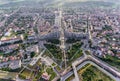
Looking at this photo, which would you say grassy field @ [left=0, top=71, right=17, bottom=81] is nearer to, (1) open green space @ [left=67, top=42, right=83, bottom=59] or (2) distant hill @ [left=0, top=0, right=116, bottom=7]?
(1) open green space @ [left=67, top=42, right=83, bottom=59]

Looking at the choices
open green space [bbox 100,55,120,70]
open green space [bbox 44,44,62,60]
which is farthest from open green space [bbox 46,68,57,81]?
open green space [bbox 100,55,120,70]

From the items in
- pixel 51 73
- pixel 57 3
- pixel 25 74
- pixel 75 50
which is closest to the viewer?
pixel 51 73

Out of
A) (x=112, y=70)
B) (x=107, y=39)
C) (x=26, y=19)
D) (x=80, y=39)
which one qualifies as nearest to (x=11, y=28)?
(x=26, y=19)

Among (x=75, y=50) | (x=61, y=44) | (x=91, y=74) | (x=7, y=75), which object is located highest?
(x=61, y=44)

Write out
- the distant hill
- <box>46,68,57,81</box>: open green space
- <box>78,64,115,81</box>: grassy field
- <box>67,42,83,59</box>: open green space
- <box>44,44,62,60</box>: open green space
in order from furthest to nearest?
the distant hill, <box>67,42,83,59</box>: open green space, <box>44,44,62,60</box>: open green space, <box>46,68,57,81</box>: open green space, <box>78,64,115,81</box>: grassy field

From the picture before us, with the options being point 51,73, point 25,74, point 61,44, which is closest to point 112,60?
point 61,44

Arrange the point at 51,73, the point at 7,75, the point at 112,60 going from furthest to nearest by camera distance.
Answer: the point at 112,60, the point at 7,75, the point at 51,73

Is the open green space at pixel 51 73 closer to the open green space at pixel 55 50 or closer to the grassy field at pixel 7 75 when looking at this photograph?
the open green space at pixel 55 50

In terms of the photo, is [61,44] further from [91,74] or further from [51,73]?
[91,74]

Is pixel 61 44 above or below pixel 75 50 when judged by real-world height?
above

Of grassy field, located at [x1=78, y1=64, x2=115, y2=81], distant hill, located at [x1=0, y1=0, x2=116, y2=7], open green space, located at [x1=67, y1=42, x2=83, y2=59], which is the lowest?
grassy field, located at [x1=78, y1=64, x2=115, y2=81]
